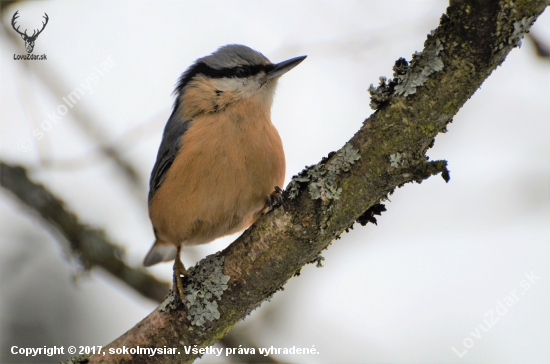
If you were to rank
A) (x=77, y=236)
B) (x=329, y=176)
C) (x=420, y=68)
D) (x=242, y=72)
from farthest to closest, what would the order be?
(x=77, y=236) → (x=242, y=72) → (x=329, y=176) → (x=420, y=68)

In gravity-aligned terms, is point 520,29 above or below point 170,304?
below

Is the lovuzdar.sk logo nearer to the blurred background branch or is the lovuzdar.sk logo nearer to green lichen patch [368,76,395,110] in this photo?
the blurred background branch

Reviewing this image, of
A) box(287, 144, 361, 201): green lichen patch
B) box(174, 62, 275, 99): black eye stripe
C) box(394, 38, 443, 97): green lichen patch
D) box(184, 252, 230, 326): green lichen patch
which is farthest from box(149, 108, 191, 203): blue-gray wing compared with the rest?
box(394, 38, 443, 97): green lichen patch

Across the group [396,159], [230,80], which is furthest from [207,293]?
[230,80]

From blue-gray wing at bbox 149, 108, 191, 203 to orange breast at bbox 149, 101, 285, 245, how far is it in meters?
0.10

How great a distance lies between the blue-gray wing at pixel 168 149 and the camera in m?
3.89

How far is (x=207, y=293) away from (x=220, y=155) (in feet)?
3.55

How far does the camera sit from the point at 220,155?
3520mm

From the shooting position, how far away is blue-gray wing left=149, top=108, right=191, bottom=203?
3893 mm

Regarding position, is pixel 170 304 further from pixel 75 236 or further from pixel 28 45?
pixel 28 45

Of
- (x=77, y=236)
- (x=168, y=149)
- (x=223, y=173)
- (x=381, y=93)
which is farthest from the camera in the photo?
(x=77, y=236)

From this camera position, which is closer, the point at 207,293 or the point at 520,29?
the point at 520,29

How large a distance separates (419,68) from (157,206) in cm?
260

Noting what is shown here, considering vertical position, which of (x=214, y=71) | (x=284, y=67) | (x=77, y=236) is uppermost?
(x=214, y=71)
